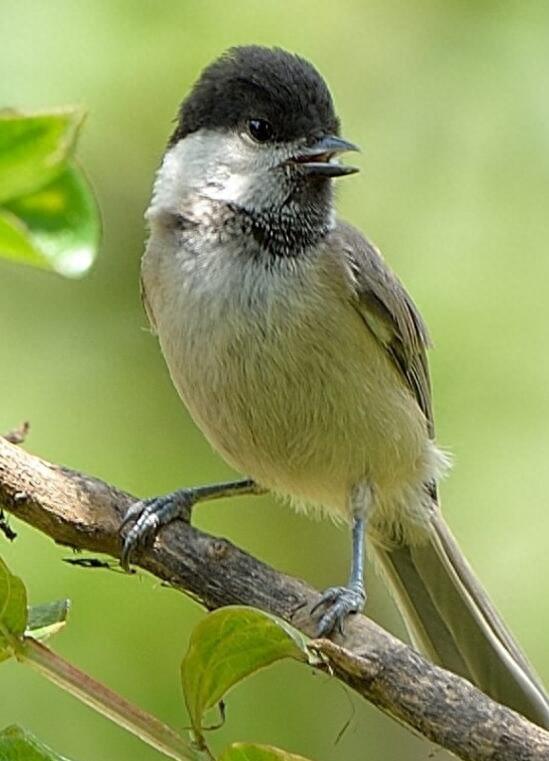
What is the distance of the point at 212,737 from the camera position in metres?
3.26

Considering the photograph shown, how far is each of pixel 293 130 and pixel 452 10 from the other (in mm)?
910

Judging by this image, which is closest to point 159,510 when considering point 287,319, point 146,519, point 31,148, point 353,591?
point 146,519

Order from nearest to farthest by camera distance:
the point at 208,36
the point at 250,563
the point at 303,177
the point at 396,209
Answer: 1. the point at 250,563
2. the point at 303,177
3. the point at 208,36
4. the point at 396,209

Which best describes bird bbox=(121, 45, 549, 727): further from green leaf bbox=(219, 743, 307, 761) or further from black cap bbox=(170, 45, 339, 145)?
green leaf bbox=(219, 743, 307, 761)

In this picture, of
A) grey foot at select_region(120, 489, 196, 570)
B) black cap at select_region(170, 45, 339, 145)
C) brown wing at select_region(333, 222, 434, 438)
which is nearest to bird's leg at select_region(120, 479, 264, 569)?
grey foot at select_region(120, 489, 196, 570)

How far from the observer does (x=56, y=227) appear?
4.45 feet

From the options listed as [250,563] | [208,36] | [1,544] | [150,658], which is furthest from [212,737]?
[208,36]

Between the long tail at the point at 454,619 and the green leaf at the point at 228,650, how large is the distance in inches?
58.4

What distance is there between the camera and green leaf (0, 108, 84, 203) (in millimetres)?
1222

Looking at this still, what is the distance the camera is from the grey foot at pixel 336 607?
7.00 feet

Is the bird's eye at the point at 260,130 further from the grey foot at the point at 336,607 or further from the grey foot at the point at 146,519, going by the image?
the grey foot at the point at 336,607

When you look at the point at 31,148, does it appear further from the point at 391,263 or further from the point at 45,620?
the point at 391,263

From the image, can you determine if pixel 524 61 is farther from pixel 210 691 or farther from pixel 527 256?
pixel 210 691

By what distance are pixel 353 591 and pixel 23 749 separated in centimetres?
134
